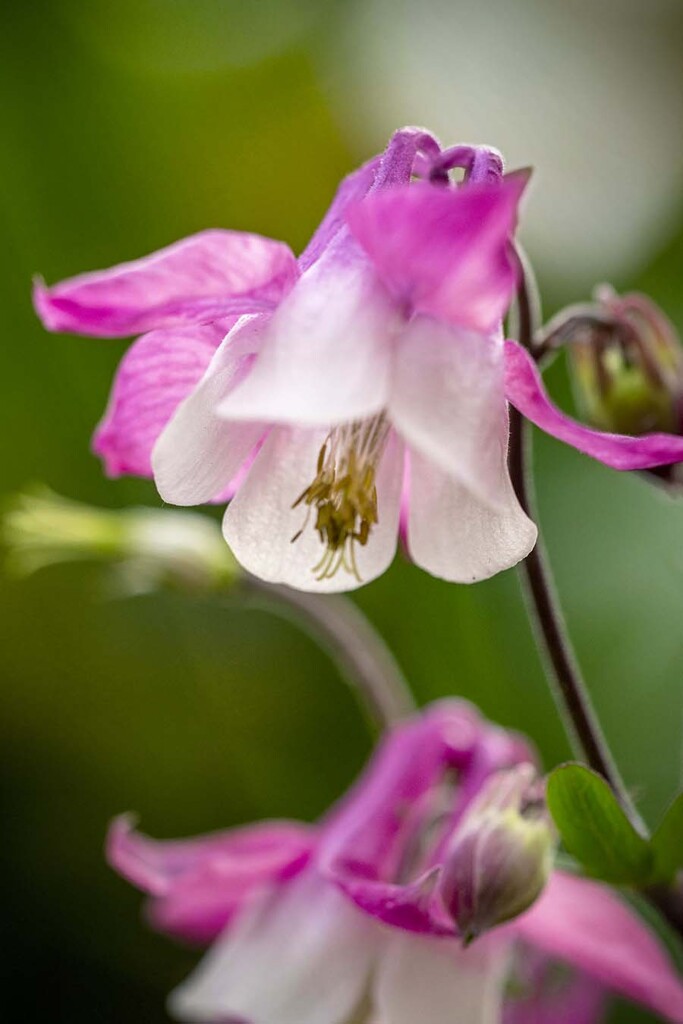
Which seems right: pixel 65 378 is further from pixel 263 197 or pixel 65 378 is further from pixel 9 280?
pixel 263 197

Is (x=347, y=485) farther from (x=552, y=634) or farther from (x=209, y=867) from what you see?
(x=209, y=867)

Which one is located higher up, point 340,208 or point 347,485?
point 340,208

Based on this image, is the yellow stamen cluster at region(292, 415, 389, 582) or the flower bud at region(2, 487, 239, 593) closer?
the yellow stamen cluster at region(292, 415, 389, 582)

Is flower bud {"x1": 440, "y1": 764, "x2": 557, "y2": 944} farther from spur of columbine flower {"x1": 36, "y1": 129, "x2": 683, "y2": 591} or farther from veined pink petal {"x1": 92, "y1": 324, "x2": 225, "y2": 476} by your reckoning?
→ veined pink petal {"x1": 92, "y1": 324, "x2": 225, "y2": 476}

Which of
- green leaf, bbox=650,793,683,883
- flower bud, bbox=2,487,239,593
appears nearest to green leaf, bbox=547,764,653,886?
green leaf, bbox=650,793,683,883

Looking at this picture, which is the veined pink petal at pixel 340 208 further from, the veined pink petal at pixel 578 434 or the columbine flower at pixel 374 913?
the columbine flower at pixel 374 913

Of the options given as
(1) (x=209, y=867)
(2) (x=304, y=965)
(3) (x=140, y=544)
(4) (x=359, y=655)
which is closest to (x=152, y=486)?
(3) (x=140, y=544)

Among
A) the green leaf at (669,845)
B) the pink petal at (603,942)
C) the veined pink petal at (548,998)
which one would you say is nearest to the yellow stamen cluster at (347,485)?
the green leaf at (669,845)
